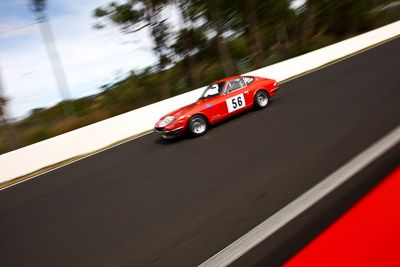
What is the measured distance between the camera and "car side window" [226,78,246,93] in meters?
7.34

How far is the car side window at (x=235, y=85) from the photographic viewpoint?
24.1ft

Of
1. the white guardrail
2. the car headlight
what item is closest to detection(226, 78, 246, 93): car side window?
the car headlight

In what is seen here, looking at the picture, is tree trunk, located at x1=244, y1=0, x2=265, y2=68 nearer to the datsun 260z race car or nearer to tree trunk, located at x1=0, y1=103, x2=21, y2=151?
the datsun 260z race car

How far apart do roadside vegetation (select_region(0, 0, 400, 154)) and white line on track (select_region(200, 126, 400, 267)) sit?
443 inches

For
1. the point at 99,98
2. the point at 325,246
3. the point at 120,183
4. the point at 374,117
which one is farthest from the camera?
the point at 99,98

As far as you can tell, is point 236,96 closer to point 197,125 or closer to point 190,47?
point 197,125

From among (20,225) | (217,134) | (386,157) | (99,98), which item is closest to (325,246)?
(386,157)

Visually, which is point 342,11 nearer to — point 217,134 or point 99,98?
point 99,98

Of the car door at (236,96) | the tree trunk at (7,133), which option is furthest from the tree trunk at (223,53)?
the tree trunk at (7,133)

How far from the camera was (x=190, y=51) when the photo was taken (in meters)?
22.8

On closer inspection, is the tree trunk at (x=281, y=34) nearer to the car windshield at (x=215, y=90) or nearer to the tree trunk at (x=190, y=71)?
the tree trunk at (x=190, y=71)

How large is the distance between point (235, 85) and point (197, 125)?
1.63m

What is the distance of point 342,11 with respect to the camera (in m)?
30.7

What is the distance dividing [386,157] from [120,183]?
13.8ft
